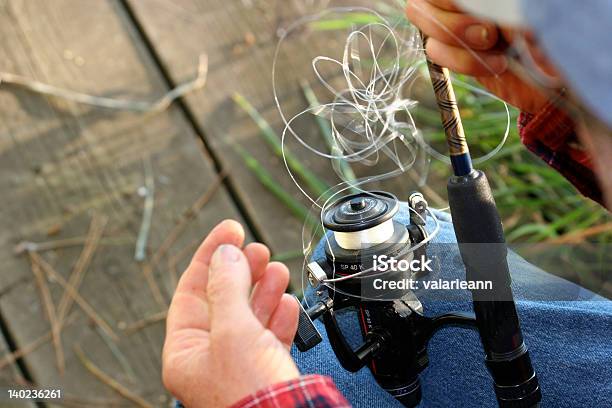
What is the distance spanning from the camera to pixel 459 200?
0.68 meters

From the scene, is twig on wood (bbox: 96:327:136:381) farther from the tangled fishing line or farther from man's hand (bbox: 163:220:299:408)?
man's hand (bbox: 163:220:299:408)

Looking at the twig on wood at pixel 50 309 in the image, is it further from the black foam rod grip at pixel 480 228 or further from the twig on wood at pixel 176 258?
the black foam rod grip at pixel 480 228

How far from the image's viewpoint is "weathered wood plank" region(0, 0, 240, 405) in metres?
1.35

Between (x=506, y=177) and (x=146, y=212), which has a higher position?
(x=146, y=212)

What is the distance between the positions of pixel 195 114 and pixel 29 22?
400 millimetres

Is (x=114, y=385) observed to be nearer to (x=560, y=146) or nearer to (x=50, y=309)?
(x=50, y=309)

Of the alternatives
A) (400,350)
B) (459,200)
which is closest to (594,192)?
(459,200)

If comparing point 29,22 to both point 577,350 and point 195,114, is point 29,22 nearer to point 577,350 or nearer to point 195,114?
point 195,114

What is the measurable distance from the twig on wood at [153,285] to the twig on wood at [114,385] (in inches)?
5.9

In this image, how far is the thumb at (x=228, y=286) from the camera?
60 cm

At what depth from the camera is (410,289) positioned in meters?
0.75

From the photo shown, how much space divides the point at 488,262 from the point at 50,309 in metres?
0.92

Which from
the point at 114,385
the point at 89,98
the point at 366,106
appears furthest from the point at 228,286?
the point at 89,98

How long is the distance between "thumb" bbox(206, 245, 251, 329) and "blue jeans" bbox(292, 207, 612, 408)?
0.21 m
